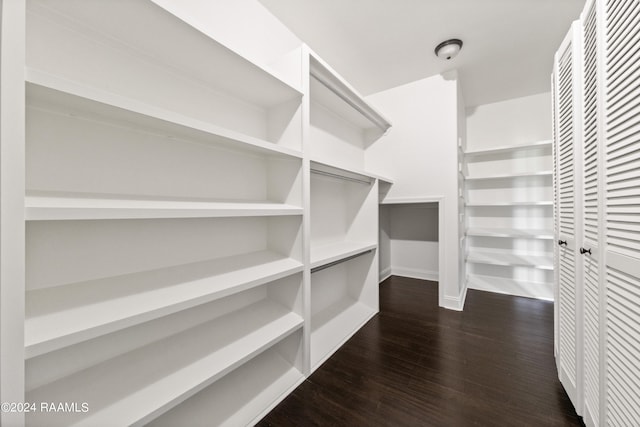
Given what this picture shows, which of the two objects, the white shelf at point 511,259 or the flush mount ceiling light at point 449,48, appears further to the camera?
the white shelf at point 511,259

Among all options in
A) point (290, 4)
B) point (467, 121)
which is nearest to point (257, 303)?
point (290, 4)

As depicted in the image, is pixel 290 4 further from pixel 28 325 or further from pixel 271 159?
pixel 28 325

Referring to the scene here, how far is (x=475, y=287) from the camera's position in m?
3.01

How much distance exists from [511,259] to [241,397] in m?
3.33

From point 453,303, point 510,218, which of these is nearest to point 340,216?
point 453,303

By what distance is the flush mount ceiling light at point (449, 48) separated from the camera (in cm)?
206

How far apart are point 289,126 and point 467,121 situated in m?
3.21

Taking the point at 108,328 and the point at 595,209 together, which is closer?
the point at 108,328

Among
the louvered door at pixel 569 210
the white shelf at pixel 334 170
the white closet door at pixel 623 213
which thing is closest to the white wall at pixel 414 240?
the white shelf at pixel 334 170

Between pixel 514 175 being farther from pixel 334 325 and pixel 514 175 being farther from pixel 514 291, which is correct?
pixel 334 325

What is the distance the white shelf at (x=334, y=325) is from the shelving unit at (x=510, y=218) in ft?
5.67

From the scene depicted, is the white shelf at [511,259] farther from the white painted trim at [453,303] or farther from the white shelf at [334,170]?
the white shelf at [334,170]

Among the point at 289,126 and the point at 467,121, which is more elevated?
the point at 467,121

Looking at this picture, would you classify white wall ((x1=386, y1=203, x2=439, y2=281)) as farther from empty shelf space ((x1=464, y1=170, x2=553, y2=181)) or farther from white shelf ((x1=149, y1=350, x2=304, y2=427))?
white shelf ((x1=149, y1=350, x2=304, y2=427))
